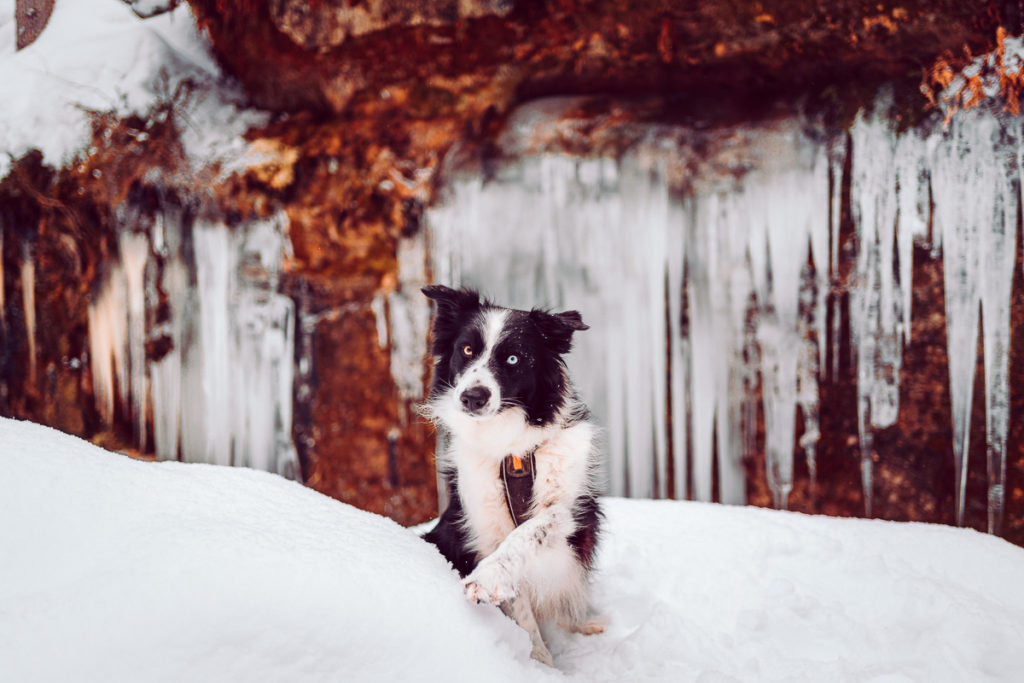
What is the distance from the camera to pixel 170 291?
16.8 ft

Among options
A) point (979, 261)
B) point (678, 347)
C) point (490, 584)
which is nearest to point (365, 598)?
point (490, 584)

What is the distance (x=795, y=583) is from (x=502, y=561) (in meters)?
1.18

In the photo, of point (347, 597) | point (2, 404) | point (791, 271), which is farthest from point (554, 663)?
point (2, 404)

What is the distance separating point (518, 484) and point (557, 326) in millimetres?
511

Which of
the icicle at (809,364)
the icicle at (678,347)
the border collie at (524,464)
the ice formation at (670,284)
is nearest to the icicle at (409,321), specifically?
the ice formation at (670,284)

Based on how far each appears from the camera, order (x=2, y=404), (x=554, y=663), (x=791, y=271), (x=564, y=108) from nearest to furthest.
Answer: (x=554, y=663) → (x=791, y=271) → (x=564, y=108) → (x=2, y=404)

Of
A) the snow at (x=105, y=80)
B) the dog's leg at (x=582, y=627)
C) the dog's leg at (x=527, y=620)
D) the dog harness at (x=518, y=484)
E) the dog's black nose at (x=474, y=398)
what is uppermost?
the snow at (x=105, y=80)

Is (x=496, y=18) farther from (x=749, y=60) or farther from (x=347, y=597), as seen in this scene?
(x=347, y=597)

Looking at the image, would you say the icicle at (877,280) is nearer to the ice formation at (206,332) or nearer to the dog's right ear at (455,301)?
the dog's right ear at (455,301)

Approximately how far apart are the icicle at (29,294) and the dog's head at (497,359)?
4.71m

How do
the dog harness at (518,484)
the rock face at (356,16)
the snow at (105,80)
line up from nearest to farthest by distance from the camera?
the dog harness at (518,484), the rock face at (356,16), the snow at (105,80)

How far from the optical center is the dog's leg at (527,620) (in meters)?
1.71

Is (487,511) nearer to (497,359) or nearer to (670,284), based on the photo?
(497,359)

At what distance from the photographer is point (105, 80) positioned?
510 centimetres
